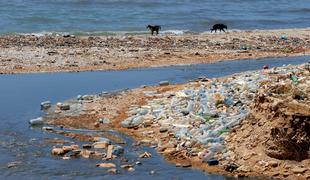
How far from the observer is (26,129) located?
14867 millimetres

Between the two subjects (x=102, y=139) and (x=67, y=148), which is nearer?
(x=67, y=148)

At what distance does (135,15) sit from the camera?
45094mm

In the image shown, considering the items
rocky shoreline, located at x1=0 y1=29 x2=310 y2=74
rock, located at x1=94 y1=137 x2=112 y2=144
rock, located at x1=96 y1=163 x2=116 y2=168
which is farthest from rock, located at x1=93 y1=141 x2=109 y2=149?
rocky shoreline, located at x1=0 y1=29 x2=310 y2=74

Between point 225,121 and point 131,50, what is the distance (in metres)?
15.0

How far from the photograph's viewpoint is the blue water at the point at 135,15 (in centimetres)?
3906

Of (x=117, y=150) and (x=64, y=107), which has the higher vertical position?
(x=64, y=107)

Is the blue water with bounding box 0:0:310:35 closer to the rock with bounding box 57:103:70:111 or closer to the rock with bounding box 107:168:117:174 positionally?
the rock with bounding box 57:103:70:111

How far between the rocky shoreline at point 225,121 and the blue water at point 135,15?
2073 cm

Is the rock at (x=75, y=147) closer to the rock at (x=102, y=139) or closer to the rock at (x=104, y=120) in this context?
the rock at (x=102, y=139)

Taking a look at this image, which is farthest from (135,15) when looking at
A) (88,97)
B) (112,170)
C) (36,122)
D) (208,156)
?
(112,170)

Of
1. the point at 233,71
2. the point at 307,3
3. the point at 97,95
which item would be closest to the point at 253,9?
the point at 307,3

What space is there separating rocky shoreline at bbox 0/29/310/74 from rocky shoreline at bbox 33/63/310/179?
7.53m

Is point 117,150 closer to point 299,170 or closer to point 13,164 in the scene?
point 13,164

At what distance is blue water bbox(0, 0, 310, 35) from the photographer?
128 feet
